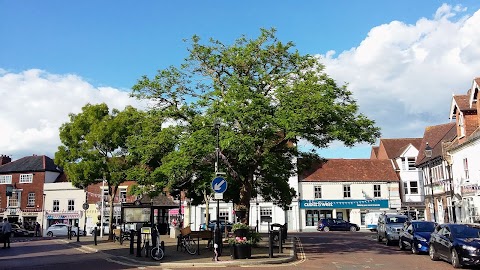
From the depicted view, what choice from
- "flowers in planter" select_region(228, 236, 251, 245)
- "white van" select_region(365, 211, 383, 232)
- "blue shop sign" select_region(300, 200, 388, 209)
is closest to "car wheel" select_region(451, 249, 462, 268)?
"flowers in planter" select_region(228, 236, 251, 245)

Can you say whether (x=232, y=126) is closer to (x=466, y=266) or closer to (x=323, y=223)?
(x=466, y=266)

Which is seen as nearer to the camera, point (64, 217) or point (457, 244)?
point (457, 244)

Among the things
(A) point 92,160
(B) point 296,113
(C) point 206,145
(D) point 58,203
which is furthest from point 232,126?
(D) point 58,203

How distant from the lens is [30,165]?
2488 inches

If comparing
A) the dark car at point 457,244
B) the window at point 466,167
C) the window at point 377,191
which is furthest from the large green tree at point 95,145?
the window at point 377,191

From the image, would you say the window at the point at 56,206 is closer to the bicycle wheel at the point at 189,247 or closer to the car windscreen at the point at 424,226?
the bicycle wheel at the point at 189,247

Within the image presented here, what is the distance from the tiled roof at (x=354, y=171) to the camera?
57.6 meters

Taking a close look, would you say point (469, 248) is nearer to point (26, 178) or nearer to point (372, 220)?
point (372, 220)

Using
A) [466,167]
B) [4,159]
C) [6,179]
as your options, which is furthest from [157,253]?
[4,159]

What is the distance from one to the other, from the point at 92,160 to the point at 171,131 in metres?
13.1

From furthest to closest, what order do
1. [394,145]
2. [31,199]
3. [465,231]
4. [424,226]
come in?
[394,145], [31,199], [424,226], [465,231]

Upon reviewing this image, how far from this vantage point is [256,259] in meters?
17.1

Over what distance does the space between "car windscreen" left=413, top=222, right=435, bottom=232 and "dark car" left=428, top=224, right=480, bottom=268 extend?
10.2ft

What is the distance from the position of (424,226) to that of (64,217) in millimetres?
50859
